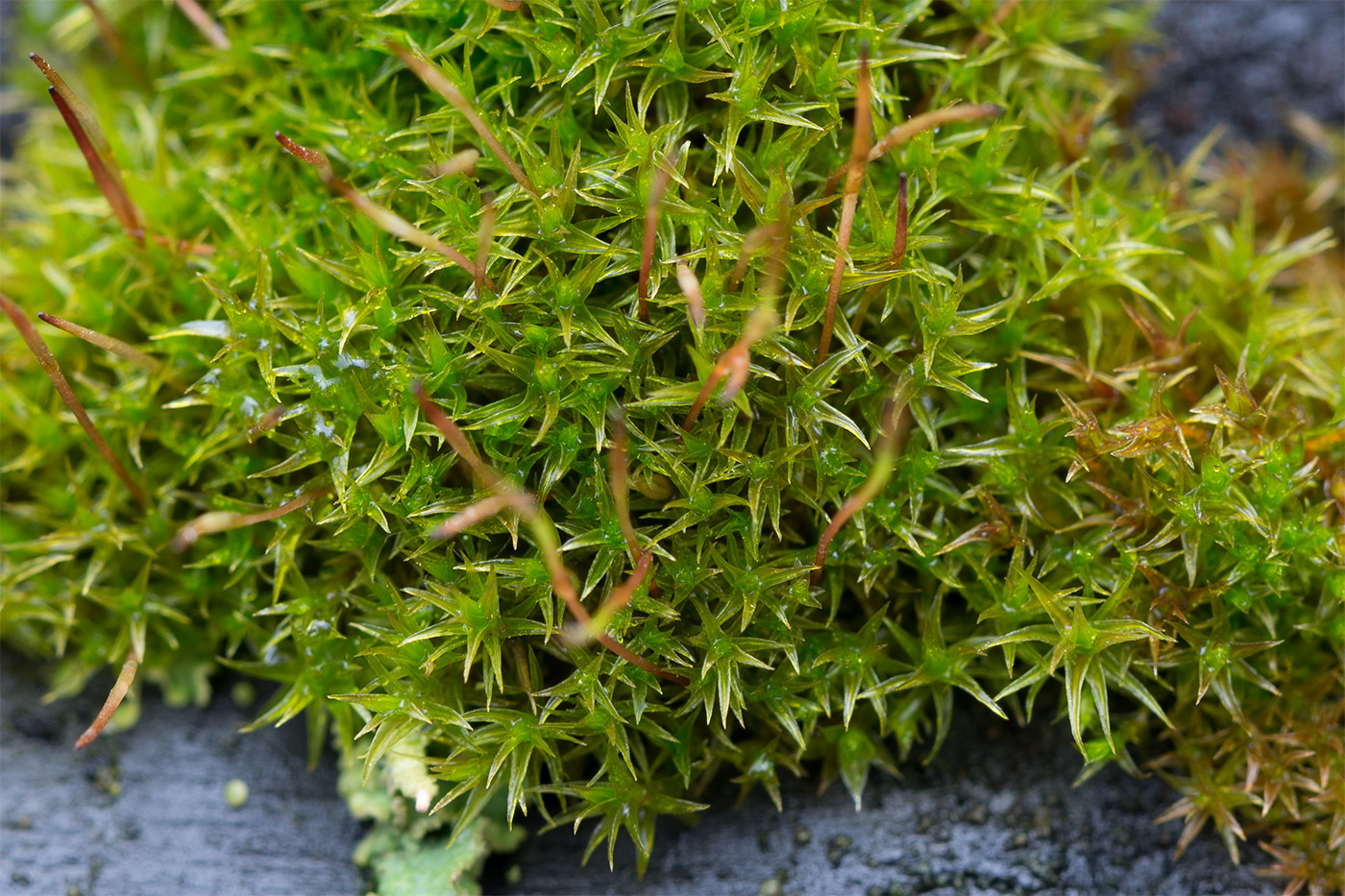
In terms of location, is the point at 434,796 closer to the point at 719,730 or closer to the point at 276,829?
the point at 276,829

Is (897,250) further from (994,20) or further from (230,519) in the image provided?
(230,519)

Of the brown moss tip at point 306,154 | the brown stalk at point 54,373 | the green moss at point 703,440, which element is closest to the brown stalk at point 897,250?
the green moss at point 703,440

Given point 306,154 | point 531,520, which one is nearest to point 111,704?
point 531,520

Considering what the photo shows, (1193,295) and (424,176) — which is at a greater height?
(424,176)

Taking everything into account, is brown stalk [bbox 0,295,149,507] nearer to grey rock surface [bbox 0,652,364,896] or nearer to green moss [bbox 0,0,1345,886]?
green moss [bbox 0,0,1345,886]

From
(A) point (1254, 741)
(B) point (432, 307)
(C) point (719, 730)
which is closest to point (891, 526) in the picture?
(C) point (719, 730)

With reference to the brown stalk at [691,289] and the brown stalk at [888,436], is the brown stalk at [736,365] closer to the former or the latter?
the brown stalk at [691,289]

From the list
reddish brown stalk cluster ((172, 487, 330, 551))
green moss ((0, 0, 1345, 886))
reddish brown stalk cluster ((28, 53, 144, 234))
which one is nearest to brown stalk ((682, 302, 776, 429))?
green moss ((0, 0, 1345, 886))
